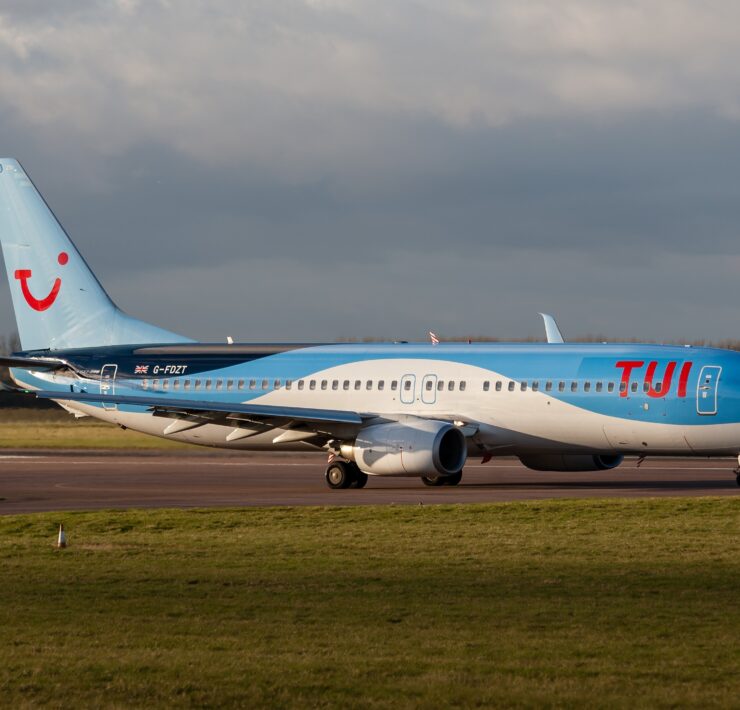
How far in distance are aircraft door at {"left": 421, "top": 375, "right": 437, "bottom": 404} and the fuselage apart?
0.03 meters

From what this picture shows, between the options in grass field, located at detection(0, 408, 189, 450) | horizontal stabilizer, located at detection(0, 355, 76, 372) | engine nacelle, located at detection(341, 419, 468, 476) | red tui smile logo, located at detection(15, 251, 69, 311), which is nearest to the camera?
engine nacelle, located at detection(341, 419, 468, 476)

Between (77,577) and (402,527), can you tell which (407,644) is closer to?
(77,577)

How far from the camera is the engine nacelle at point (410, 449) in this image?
1369 inches

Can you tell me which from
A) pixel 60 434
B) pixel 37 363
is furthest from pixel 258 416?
pixel 60 434

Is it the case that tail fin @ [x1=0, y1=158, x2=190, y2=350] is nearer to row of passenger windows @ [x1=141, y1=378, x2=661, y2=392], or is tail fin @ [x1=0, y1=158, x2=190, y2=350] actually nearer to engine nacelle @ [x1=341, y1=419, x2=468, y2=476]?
row of passenger windows @ [x1=141, y1=378, x2=661, y2=392]

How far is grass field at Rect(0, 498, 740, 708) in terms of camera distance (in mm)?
10711

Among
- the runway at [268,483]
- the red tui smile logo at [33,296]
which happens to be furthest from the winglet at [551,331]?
the red tui smile logo at [33,296]

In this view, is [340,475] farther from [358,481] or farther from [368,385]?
[368,385]

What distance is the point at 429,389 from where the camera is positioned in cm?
3819

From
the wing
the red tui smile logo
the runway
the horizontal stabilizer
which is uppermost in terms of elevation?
the red tui smile logo

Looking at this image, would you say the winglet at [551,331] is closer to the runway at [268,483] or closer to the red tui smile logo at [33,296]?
the runway at [268,483]

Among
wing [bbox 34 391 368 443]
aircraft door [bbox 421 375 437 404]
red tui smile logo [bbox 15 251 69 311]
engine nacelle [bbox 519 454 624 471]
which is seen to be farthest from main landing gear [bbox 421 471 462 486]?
red tui smile logo [bbox 15 251 69 311]

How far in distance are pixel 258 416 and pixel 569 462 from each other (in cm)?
878

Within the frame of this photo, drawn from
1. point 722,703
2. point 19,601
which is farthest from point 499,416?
point 722,703
